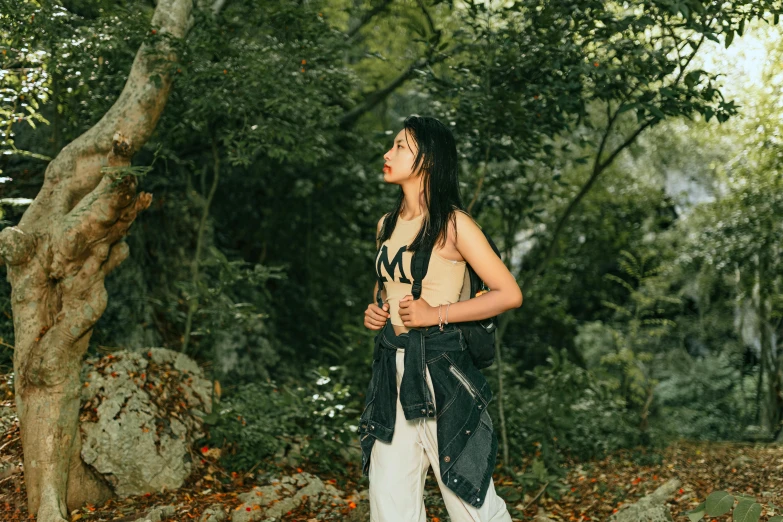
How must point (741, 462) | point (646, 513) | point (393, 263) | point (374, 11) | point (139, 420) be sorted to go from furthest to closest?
point (374, 11), point (741, 462), point (139, 420), point (646, 513), point (393, 263)

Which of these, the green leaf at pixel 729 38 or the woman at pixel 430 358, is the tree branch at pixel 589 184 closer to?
the green leaf at pixel 729 38

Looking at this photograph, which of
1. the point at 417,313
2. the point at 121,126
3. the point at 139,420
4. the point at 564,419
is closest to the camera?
the point at 417,313

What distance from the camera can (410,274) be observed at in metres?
2.94

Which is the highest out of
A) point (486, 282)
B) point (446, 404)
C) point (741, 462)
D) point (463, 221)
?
point (463, 221)

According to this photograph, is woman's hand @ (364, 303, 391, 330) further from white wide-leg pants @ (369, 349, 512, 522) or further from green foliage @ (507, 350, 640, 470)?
green foliage @ (507, 350, 640, 470)

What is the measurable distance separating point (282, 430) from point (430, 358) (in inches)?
119

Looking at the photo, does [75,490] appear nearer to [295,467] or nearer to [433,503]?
[295,467]

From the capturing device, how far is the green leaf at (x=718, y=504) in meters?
2.89

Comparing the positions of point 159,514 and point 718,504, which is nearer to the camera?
point 718,504

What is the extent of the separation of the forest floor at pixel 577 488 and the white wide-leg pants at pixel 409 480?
161cm

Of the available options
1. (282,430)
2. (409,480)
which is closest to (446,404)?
(409,480)

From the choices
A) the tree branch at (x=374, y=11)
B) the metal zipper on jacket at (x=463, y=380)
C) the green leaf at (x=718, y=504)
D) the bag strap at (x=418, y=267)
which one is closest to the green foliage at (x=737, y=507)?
the green leaf at (x=718, y=504)

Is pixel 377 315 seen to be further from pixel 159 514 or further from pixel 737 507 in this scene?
pixel 159 514

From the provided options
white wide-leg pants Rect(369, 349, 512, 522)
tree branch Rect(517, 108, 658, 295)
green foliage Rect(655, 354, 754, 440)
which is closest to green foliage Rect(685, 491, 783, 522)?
white wide-leg pants Rect(369, 349, 512, 522)
